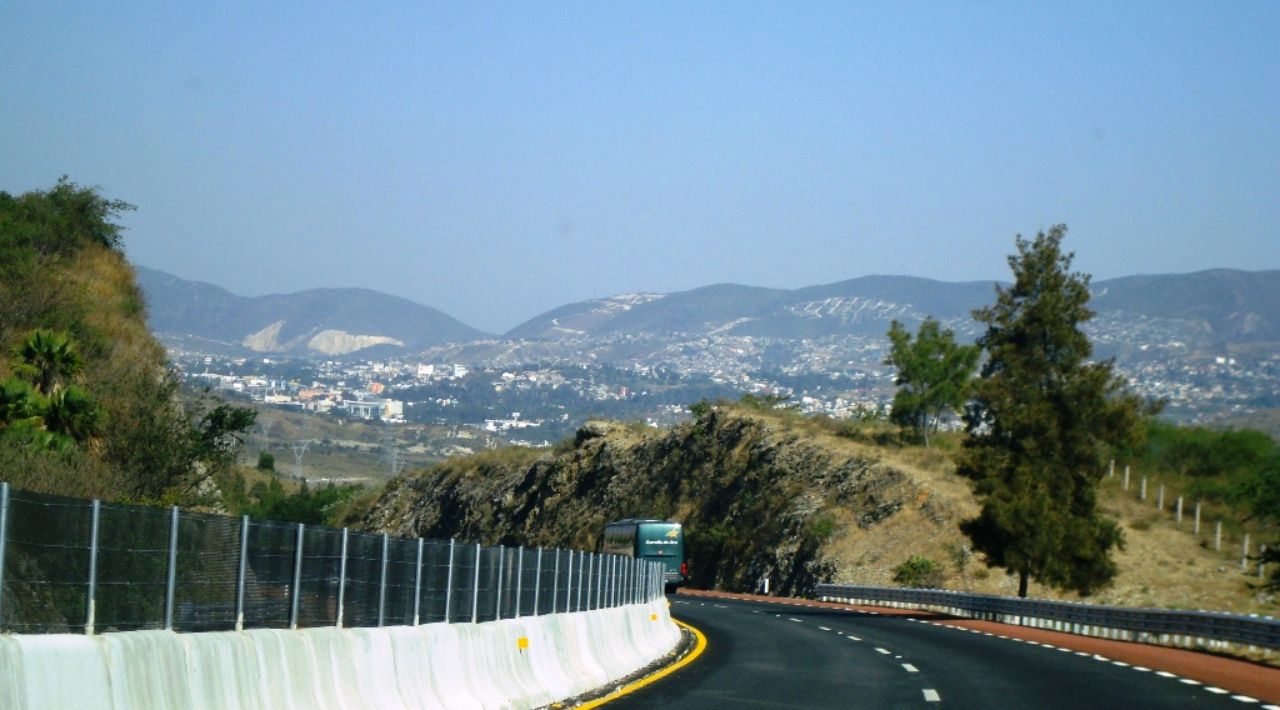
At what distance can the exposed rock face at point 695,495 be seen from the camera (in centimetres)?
8681

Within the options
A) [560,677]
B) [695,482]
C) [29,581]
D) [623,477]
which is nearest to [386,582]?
[560,677]

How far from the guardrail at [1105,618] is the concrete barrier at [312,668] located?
48.0 feet

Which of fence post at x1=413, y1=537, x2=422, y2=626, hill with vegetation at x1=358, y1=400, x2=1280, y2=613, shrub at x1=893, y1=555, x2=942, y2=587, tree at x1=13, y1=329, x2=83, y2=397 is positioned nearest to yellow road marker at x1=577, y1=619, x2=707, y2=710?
fence post at x1=413, y1=537, x2=422, y2=626

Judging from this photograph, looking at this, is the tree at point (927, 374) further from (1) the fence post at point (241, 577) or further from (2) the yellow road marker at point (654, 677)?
(1) the fence post at point (241, 577)

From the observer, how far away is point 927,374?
4242 inches

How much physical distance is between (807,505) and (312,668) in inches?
3089

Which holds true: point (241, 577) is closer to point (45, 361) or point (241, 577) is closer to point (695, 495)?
point (45, 361)

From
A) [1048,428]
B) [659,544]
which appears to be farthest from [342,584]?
[659,544]

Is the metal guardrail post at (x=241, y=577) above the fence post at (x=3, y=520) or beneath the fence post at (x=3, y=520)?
beneath

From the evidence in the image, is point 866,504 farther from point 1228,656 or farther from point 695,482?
point 1228,656

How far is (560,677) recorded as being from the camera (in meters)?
20.0

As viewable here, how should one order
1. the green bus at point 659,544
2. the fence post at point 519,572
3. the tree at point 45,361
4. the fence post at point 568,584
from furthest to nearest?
the green bus at point 659,544 < the tree at point 45,361 < the fence post at point 568,584 < the fence post at point 519,572

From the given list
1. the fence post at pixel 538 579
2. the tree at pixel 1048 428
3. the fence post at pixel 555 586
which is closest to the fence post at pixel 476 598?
the fence post at pixel 538 579

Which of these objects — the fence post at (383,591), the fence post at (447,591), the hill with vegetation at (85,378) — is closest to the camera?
the fence post at (383,591)
